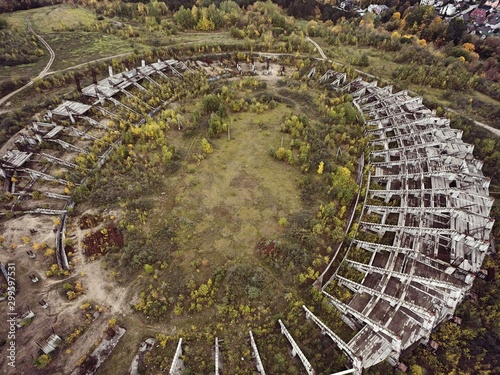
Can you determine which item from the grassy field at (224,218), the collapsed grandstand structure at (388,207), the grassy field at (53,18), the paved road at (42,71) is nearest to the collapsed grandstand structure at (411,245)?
the collapsed grandstand structure at (388,207)

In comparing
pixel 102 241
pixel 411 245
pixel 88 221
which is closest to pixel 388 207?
pixel 411 245

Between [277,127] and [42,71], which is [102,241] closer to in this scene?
[277,127]

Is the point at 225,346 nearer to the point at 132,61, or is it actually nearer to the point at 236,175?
the point at 236,175

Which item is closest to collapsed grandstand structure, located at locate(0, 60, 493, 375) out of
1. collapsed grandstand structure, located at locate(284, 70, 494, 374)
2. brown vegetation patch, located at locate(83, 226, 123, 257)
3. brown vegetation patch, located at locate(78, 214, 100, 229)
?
collapsed grandstand structure, located at locate(284, 70, 494, 374)

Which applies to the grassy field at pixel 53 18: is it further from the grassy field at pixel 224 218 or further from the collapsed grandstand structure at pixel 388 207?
the grassy field at pixel 224 218

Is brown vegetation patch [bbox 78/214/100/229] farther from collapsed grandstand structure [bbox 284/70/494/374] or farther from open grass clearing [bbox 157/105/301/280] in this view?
collapsed grandstand structure [bbox 284/70/494/374]

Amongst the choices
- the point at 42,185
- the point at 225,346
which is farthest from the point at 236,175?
the point at 42,185
